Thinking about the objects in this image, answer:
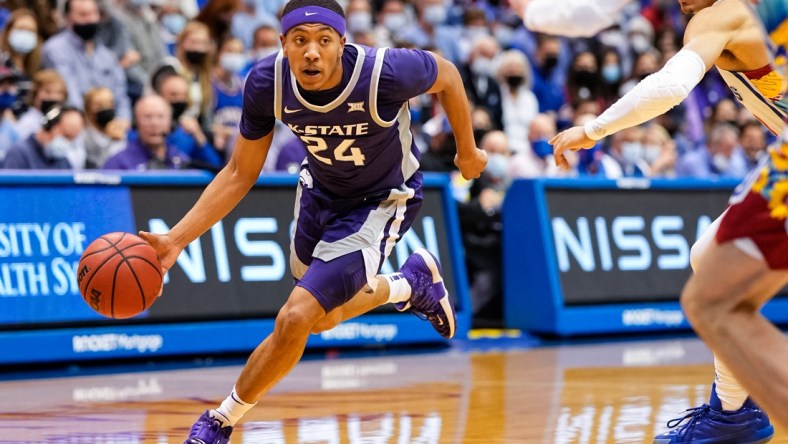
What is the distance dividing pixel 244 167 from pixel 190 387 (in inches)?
113

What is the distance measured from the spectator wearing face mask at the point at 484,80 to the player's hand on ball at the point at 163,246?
9.62 meters

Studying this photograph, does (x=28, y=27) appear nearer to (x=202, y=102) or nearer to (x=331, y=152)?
(x=202, y=102)

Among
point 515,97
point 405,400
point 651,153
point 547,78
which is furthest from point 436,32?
point 405,400

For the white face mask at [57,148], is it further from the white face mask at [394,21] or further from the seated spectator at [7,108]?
the white face mask at [394,21]

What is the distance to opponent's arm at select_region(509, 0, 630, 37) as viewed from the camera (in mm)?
5055

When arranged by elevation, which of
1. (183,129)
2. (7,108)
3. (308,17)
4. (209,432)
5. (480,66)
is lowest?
(209,432)

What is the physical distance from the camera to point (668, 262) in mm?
13297

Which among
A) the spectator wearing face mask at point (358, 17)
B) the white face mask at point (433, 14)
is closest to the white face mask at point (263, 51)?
the spectator wearing face mask at point (358, 17)

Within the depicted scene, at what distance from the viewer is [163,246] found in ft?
21.2

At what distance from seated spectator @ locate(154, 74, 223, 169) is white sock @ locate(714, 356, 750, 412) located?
693 centimetres

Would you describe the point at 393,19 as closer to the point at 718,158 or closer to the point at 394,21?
the point at 394,21

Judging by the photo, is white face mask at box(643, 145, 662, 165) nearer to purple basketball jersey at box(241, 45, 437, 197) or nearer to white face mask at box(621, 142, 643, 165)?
white face mask at box(621, 142, 643, 165)

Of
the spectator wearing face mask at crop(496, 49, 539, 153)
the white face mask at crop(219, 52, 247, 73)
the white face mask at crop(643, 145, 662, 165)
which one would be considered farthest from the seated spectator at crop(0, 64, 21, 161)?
the white face mask at crop(643, 145, 662, 165)

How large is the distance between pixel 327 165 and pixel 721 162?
11367 millimetres
